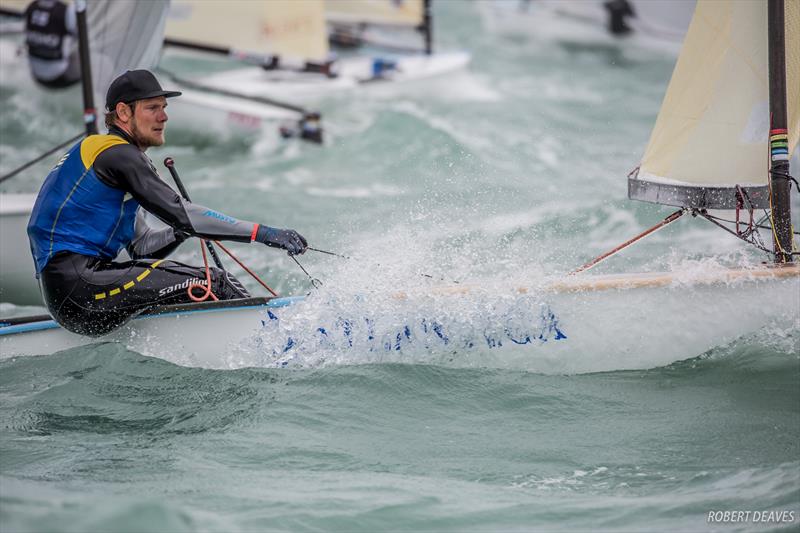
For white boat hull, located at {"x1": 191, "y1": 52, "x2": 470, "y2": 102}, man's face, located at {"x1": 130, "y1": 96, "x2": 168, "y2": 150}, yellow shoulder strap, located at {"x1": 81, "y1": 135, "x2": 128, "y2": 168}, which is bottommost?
white boat hull, located at {"x1": 191, "y1": 52, "x2": 470, "y2": 102}

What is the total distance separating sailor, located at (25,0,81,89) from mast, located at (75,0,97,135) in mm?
2923

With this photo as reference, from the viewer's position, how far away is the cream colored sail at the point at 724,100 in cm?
432

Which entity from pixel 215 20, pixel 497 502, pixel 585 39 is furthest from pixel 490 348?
pixel 585 39

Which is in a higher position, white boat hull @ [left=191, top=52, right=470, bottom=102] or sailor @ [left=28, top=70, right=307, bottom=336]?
sailor @ [left=28, top=70, right=307, bottom=336]

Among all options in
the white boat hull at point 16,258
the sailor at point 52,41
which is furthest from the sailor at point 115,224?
the sailor at point 52,41

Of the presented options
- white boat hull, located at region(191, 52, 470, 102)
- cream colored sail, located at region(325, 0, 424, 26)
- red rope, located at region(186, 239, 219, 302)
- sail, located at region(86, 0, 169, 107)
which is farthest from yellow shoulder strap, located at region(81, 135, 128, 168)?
cream colored sail, located at region(325, 0, 424, 26)

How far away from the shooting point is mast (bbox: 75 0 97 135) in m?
6.06

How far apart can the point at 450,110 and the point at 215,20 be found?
2.64 m

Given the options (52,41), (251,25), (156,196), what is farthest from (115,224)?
(251,25)

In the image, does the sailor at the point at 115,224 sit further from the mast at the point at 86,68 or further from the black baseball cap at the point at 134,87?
the mast at the point at 86,68

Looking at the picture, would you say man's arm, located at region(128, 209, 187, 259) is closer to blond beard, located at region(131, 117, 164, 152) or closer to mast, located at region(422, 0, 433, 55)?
blond beard, located at region(131, 117, 164, 152)

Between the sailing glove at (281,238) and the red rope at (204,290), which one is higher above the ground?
the sailing glove at (281,238)

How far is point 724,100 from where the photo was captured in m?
4.41

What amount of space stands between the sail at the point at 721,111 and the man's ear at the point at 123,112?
2106 mm
